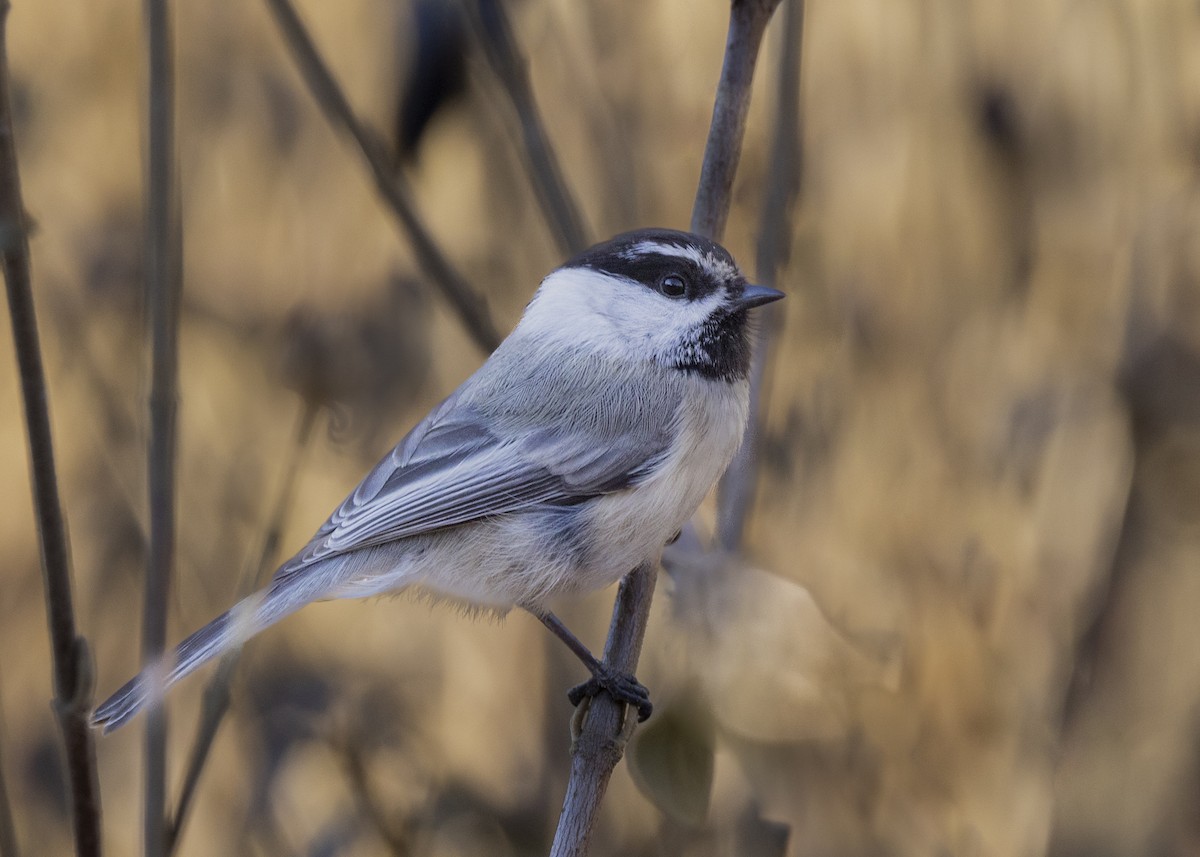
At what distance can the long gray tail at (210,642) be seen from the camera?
109 cm

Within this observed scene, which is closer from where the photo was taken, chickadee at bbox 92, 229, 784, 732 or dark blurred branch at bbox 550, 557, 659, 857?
dark blurred branch at bbox 550, 557, 659, 857

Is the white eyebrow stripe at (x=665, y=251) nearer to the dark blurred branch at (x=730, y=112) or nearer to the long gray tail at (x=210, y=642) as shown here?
the dark blurred branch at (x=730, y=112)

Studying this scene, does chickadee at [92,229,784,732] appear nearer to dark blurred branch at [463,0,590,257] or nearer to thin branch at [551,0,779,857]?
thin branch at [551,0,779,857]

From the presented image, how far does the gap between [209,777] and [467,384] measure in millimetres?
1123

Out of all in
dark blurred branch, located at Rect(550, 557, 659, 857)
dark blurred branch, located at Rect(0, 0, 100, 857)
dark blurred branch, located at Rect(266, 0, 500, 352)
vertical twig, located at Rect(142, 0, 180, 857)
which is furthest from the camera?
dark blurred branch, located at Rect(266, 0, 500, 352)

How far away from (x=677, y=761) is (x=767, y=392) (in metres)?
0.82

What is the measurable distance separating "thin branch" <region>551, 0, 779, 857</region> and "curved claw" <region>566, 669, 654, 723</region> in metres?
0.01

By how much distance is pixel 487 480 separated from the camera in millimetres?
1457

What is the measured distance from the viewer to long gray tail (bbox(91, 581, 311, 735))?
1092 millimetres

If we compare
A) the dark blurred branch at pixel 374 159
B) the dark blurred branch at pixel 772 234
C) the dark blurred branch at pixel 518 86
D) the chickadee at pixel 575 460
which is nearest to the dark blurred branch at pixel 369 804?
the chickadee at pixel 575 460

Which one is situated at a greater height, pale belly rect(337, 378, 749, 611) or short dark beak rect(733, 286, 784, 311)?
short dark beak rect(733, 286, 784, 311)

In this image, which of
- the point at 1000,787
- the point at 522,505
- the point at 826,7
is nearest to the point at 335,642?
the point at 522,505

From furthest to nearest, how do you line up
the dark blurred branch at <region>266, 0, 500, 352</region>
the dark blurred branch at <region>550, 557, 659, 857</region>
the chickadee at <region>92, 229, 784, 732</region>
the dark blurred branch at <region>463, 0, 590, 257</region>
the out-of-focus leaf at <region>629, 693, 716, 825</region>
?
1. the chickadee at <region>92, 229, 784, 732</region>
2. the dark blurred branch at <region>463, 0, 590, 257</region>
3. the dark blurred branch at <region>266, 0, 500, 352</region>
4. the dark blurred branch at <region>550, 557, 659, 857</region>
5. the out-of-focus leaf at <region>629, 693, 716, 825</region>

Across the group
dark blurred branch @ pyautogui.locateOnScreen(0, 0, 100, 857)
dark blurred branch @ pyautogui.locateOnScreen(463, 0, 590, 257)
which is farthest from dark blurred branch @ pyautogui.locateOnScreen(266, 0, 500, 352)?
dark blurred branch @ pyautogui.locateOnScreen(0, 0, 100, 857)
